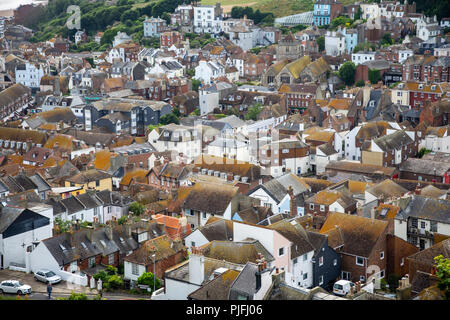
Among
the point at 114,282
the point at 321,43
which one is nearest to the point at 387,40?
the point at 321,43

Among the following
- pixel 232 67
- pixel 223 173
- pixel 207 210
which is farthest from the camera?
pixel 232 67

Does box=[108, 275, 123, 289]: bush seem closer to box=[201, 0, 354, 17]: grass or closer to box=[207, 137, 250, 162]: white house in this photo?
box=[207, 137, 250, 162]: white house

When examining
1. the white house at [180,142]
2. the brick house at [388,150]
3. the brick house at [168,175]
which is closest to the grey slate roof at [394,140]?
the brick house at [388,150]

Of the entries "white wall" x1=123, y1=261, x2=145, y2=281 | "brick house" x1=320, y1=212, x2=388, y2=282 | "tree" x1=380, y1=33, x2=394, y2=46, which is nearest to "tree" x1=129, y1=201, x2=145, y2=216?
"white wall" x1=123, y1=261, x2=145, y2=281

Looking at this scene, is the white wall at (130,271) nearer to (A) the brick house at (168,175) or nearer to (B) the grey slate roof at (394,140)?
(A) the brick house at (168,175)

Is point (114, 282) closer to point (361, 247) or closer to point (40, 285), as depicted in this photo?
point (40, 285)

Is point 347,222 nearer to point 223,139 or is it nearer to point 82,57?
point 223,139

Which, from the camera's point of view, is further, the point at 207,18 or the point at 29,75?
the point at 207,18
